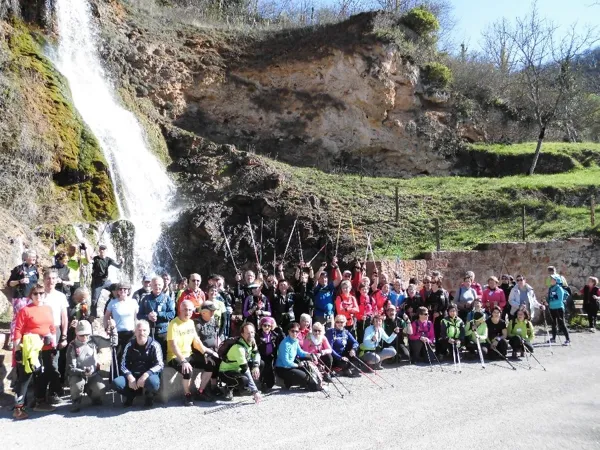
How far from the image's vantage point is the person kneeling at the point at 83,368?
7582 mm

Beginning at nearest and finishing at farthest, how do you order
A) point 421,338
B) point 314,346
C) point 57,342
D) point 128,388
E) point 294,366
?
point 128,388 → point 57,342 → point 294,366 → point 314,346 → point 421,338

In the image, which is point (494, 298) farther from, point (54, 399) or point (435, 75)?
point (435, 75)

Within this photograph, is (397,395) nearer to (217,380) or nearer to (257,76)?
(217,380)

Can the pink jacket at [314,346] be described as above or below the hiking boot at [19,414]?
above

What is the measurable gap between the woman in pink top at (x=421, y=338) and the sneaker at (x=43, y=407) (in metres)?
6.37

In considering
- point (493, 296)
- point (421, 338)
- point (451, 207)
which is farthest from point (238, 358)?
point (451, 207)

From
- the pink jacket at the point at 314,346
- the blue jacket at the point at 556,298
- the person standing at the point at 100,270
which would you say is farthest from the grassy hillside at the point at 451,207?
the person standing at the point at 100,270

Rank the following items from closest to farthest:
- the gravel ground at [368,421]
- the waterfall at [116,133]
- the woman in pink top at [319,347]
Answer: the gravel ground at [368,421]
the woman in pink top at [319,347]
the waterfall at [116,133]

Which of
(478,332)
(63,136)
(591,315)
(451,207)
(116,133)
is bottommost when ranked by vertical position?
(591,315)

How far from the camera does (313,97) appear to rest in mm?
28531

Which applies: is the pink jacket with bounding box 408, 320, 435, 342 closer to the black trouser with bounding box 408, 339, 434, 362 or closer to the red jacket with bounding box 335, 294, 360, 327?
the black trouser with bounding box 408, 339, 434, 362

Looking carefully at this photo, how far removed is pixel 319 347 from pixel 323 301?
1469 mm

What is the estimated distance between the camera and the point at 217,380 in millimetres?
8344

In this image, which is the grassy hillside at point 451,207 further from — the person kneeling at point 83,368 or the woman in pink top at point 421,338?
the person kneeling at point 83,368
